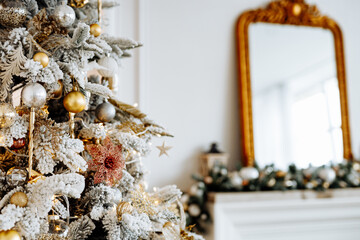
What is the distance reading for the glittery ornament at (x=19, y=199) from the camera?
62 centimetres

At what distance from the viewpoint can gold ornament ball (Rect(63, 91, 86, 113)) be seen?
750 millimetres

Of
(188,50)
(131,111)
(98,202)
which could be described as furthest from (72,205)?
(188,50)

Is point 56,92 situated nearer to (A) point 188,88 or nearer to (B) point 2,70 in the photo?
(B) point 2,70

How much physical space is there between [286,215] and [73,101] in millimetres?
1745

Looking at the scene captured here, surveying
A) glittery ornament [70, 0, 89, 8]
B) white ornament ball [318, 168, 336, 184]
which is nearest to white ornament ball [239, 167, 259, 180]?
white ornament ball [318, 168, 336, 184]

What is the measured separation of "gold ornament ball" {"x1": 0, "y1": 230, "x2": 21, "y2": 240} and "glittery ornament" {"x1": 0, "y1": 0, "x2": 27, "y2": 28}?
436 mm

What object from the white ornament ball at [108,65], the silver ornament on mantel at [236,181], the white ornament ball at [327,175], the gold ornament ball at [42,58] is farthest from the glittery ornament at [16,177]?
the white ornament ball at [327,175]

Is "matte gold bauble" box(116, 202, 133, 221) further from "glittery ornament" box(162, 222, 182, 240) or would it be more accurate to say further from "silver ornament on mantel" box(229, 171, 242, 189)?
"silver ornament on mantel" box(229, 171, 242, 189)

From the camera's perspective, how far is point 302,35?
2.54m

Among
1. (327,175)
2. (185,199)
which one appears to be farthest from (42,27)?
(327,175)

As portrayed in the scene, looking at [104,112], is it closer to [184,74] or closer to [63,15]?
[63,15]

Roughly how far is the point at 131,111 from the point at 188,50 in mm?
1460

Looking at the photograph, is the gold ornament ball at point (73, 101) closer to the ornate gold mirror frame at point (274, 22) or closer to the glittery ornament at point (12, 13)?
the glittery ornament at point (12, 13)

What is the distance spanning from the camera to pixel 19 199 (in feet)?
2.05
